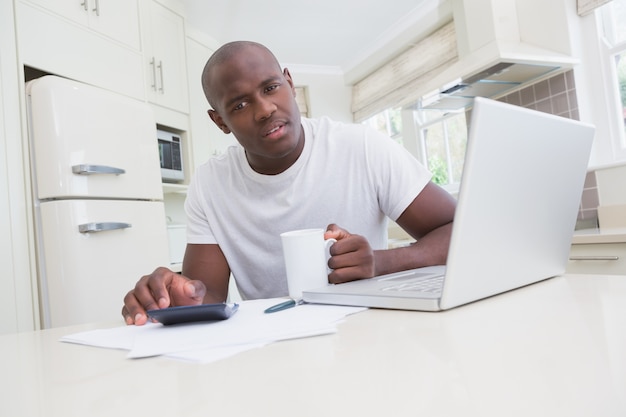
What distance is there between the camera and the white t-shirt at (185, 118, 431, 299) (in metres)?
1.30

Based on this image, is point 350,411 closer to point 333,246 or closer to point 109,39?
point 333,246

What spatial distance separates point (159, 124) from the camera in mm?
3266

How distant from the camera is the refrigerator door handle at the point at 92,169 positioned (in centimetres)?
A: 207

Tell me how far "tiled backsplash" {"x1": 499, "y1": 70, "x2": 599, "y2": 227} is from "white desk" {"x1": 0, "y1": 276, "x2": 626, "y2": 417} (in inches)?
87.6

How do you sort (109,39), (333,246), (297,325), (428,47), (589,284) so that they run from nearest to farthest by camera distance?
(297,325) < (589,284) < (333,246) < (109,39) < (428,47)

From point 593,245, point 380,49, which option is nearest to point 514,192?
point 593,245

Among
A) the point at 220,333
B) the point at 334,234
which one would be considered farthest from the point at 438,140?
the point at 220,333

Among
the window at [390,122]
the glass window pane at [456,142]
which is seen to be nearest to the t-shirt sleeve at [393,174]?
the glass window pane at [456,142]

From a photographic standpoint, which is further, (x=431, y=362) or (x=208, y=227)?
(x=208, y=227)

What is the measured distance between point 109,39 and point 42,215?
1112 mm

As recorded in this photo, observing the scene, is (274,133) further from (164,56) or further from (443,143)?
(443,143)

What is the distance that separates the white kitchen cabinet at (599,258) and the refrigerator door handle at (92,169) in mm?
2101

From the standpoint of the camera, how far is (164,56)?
131 inches

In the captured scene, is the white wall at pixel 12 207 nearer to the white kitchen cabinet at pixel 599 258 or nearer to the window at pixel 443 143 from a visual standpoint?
the white kitchen cabinet at pixel 599 258
